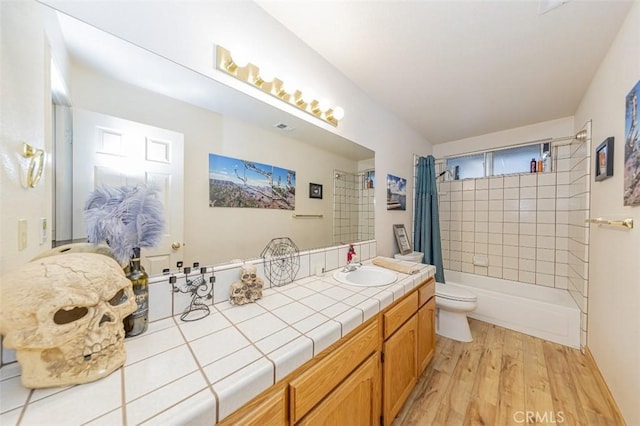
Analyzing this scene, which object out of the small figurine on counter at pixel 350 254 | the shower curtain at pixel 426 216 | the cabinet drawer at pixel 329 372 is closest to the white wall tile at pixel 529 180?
the shower curtain at pixel 426 216

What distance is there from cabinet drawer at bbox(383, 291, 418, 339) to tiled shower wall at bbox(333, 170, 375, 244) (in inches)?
23.4

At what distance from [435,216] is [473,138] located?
1247 millimetres

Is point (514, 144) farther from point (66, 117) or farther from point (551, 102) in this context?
point (66, 117)

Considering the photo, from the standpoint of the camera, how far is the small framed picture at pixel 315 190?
4.76 feet

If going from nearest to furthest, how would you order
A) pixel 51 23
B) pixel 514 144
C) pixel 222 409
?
pixel 222 409 → pixel 51 23 → pixel 514 144

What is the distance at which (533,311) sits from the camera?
2123mm

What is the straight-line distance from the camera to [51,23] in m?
0.68

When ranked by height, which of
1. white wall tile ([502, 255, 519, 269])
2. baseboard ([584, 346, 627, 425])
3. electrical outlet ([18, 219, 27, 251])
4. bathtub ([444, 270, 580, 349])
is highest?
electrical outlet ([18, 219, 27, 251])

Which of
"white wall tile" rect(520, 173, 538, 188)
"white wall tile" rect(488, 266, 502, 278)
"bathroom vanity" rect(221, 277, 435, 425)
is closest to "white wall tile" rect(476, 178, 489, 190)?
"white wall tile" rect(520, 173, 538, 188)

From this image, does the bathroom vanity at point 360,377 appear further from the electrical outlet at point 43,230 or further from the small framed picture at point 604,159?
the small framed picture at point 604,159

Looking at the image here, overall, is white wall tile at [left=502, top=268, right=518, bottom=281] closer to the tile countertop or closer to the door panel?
the tile countertop

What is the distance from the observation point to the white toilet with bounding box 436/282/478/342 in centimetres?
200

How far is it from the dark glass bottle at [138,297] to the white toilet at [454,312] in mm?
2230

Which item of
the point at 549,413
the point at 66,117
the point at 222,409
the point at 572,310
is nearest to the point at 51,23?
the point at 66,117
